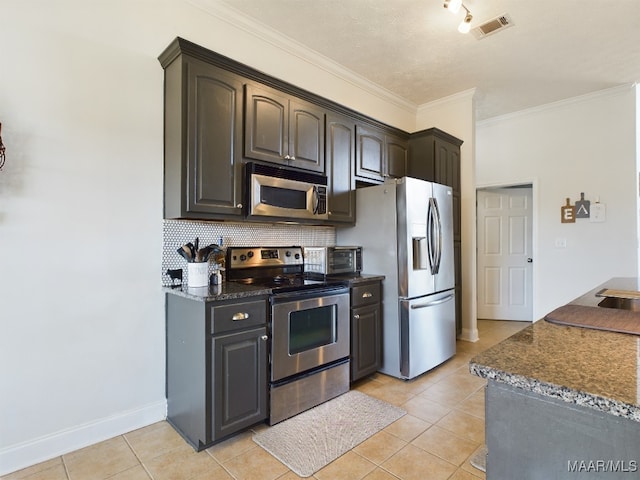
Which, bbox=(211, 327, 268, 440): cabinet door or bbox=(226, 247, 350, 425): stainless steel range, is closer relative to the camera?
bbox=(211, 327, 268, 440): cabinet door

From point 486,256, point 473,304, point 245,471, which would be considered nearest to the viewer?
point 245,471

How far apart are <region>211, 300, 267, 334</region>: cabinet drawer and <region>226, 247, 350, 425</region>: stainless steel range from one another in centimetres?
8

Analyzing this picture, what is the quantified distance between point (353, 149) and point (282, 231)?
998mm

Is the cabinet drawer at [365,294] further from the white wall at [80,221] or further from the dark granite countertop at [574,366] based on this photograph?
the dark granite countertop at [574,366]

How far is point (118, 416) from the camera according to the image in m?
2.12

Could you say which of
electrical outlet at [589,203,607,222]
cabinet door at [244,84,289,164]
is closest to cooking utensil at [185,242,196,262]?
cabinet door at [244,84,289,164]

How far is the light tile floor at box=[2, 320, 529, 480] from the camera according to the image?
1.75 metres

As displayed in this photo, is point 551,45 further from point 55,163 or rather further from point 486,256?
point 55,163

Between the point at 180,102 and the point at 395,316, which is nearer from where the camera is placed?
the point at 180,102

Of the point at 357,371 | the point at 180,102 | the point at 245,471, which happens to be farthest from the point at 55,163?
the point at 357,371

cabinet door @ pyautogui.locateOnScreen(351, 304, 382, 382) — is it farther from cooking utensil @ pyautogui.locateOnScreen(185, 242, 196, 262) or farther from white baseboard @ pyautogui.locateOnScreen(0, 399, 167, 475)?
white baseboard @ pyautogui.locateOnScreen(0, 399, 167, 475)

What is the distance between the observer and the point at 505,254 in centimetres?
509

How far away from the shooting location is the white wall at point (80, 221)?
181cm

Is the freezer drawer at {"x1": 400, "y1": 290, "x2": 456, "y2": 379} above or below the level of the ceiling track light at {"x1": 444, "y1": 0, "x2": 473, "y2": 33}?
below
